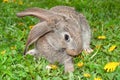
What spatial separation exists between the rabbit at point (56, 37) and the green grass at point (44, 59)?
121 millimetres

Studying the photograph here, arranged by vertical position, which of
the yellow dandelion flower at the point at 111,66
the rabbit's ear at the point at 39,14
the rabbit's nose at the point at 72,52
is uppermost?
the rabbit's ear at the point at 39,14

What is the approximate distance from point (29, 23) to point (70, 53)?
2.37m

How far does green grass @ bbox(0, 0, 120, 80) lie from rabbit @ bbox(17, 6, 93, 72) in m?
0.12

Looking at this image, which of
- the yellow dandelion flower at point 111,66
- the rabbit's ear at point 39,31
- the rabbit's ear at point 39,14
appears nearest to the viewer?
the yellow dandelion flower at point 111,66

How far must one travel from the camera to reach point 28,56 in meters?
6.23

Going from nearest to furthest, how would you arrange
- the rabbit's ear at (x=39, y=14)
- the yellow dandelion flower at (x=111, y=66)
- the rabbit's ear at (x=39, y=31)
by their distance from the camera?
the yellow dandelion flower at (x=111, y=66) → the rabbit's ear at (x=39, y=31) → the rabbit's ear at (x=39, y=14)

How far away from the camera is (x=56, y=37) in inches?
232

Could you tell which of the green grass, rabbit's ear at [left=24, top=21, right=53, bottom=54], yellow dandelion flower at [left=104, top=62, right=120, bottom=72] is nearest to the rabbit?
rabbit's ear at [left=24, top=21, right=53, bottom=54]

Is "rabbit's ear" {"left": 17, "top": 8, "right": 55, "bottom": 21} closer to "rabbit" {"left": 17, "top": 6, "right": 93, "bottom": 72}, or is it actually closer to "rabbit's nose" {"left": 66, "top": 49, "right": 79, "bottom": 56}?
"rabbit" {"left": 17, "top": 6, "right": 93, "bottom": 72}

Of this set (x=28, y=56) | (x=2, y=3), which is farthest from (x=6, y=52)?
(x=2, y=3)

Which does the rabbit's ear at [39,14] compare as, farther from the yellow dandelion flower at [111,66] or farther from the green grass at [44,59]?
the yellow dandelion flower at [111,66]

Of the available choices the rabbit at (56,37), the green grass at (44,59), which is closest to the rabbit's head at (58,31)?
the rabbit at (56,37)

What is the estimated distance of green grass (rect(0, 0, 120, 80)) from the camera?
5.70 m

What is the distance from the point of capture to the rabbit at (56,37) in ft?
18.8
